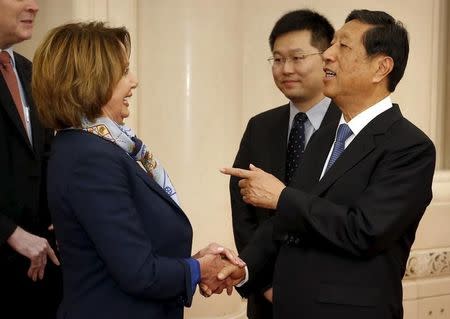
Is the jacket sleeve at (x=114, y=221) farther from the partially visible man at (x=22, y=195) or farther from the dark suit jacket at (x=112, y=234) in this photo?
the partially visible man at (x=22, y=195)

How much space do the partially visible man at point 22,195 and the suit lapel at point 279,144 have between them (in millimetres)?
977

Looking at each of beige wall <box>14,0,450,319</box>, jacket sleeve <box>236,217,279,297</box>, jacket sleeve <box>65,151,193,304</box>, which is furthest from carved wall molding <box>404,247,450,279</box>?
jacket sleeve <box>65,151,193,304</box>

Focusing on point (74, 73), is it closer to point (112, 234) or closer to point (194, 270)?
point (112, 234)

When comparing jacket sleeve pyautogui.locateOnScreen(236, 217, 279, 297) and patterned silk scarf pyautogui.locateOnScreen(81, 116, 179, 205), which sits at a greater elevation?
patterned silk scarf pyautogui.locateOnScreen(81, 116, 179, 205)

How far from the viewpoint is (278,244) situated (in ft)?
8.61

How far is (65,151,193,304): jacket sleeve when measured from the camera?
5.93 feet

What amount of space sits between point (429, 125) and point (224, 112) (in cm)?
189

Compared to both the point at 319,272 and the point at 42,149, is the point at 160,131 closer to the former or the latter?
the point at 42,149

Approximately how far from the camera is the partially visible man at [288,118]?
2982 millimetres

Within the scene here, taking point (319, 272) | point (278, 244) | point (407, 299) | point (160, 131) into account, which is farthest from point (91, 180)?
point (407, 299)

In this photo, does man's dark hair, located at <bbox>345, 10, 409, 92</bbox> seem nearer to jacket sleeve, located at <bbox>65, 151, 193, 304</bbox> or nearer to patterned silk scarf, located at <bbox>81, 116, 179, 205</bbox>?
patterned silk scarf, located at <bbox>81, 116, 179, 205</bbox>

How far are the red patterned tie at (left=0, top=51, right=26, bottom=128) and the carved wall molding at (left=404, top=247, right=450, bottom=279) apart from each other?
301 centimetres

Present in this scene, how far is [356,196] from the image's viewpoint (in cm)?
219

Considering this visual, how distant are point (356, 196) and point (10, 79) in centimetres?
150
